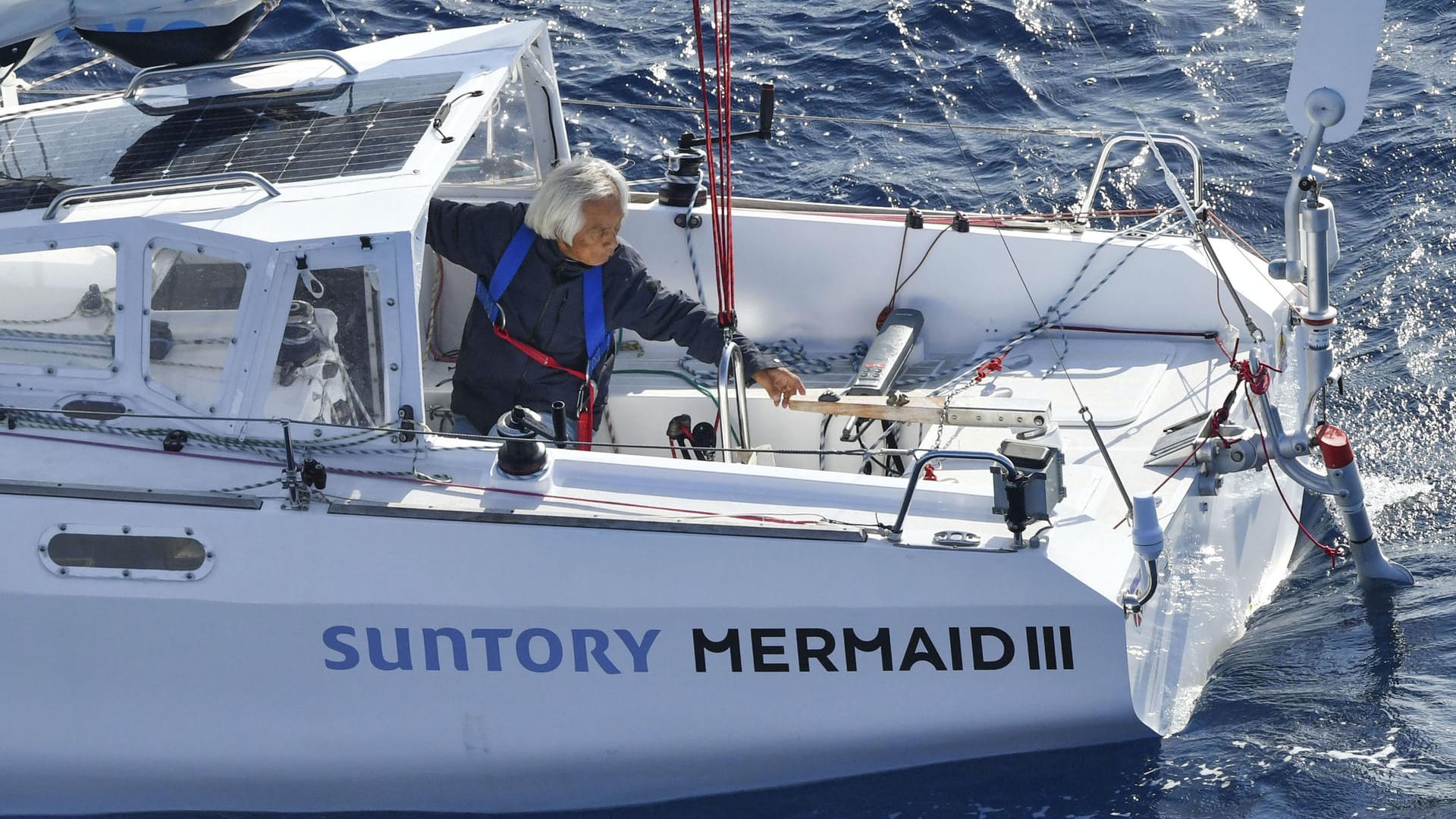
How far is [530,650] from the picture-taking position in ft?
12.7

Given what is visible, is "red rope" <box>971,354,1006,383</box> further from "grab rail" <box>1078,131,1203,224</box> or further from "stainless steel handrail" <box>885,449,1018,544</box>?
"stainless steel handrail" <box>885,449,1018,544</box>

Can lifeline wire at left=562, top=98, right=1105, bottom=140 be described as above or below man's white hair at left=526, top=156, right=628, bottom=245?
above

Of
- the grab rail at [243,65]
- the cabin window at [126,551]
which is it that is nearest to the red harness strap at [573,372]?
the grab rail at [243,65]

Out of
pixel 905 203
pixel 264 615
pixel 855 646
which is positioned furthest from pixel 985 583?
pixel 905 203

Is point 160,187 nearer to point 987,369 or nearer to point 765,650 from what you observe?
point 765,650

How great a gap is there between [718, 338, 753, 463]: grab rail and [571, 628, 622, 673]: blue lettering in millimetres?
780

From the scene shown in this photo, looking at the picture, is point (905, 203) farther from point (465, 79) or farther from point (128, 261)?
point (128, 261)

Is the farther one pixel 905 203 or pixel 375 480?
pixel 905 203

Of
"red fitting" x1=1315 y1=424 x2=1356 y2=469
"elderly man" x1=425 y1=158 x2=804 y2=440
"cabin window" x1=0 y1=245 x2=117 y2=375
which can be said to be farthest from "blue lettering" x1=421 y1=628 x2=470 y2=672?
"red fitting" x1=1315 y1=424 x2=1356 y2=469

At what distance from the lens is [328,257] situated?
386cm

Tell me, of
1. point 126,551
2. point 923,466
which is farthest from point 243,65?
point 923,466

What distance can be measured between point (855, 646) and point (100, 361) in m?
2.10

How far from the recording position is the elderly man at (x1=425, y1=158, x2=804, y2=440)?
15.0ft

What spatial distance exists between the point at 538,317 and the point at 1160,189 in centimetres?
481
